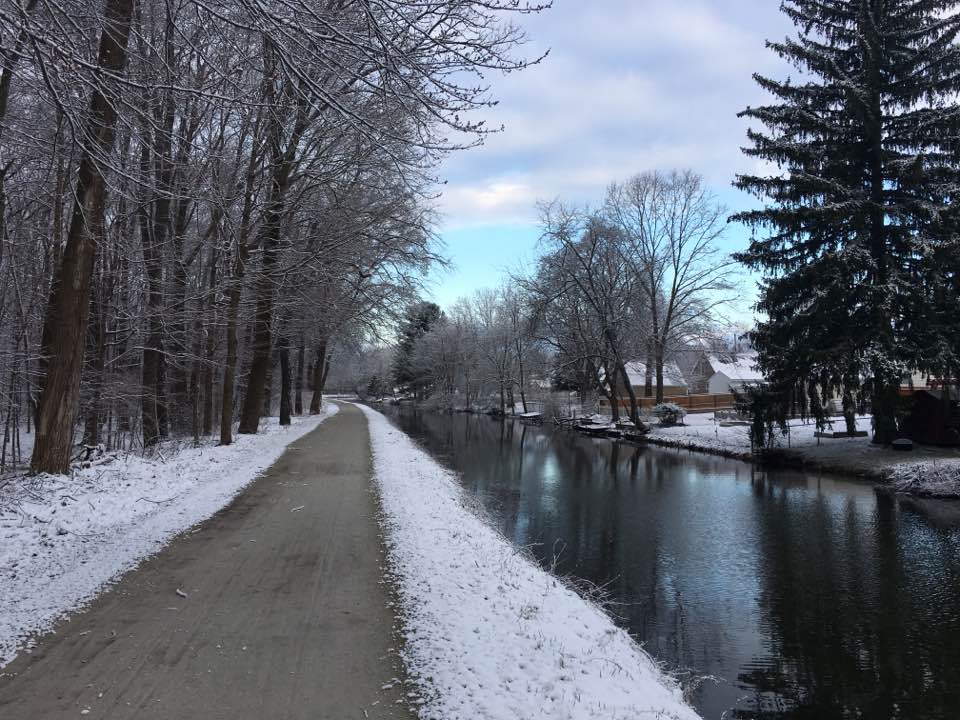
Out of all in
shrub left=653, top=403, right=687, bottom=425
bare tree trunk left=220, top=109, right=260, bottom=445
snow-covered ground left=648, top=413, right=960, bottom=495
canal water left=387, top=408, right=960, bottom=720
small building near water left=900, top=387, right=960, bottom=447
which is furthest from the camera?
shrub left=653, top=403, right=687, bottom=425

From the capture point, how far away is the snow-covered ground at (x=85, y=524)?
17.3 feet

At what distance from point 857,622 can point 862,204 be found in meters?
15.5

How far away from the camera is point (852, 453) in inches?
770

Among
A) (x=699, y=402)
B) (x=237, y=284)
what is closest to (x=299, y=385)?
(x=237, y=284)

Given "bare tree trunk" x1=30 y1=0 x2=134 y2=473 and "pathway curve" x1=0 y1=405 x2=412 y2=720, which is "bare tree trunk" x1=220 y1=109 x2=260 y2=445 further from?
"pathway curve" x1=0 y1=405 x2=412 y2=720

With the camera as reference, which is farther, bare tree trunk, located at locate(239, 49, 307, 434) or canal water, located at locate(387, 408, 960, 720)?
bare tree trunk, located at locate(239, 49, 307, 434)

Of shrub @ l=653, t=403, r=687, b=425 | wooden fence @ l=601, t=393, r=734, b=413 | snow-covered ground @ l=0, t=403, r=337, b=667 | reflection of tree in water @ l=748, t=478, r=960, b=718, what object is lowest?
reflection of tree in water @ l=748, t=478, r=960, b=718

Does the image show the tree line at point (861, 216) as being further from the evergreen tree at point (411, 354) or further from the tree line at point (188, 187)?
the evergreen tree at point (411, 354)

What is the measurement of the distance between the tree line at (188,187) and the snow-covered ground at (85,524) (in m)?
0.91

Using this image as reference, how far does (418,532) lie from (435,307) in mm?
68284

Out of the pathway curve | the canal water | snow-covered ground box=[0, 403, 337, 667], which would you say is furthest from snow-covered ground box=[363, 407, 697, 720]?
snow-covered ground box=[0, 403, 337, 667]

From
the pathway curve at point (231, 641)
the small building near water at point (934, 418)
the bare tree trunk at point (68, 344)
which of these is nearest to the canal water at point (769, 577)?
the pathway curve at point (231, 641)

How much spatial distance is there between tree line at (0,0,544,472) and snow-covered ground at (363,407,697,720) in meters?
4.08

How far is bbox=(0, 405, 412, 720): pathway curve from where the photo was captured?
12.0 feet
